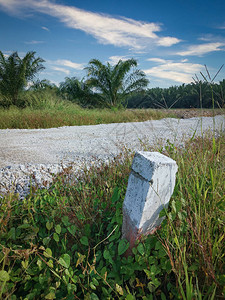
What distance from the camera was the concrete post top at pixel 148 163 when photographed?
3.82ft

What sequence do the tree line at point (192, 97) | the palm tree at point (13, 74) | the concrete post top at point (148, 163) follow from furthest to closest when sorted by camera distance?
the palm tree at point (13, 74)
the tree line at point (192, 97)
the concrete post top at point (148, 163)

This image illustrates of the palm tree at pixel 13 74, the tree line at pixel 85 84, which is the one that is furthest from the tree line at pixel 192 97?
the palm tree at pixel 13 74

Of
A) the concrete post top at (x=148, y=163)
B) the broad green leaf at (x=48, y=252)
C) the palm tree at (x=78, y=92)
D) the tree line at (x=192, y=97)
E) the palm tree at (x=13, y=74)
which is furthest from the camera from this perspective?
the palm tree at (x=78, y=92)

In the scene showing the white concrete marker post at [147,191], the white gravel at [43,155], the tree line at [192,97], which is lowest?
the white gravel at [43,155]

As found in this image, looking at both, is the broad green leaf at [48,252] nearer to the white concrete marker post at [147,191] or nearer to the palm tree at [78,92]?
the white concrete marker post at [147,191]

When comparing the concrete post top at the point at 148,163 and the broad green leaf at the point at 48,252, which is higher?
the concrete post top at the point at 148,163

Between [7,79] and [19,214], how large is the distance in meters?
14.5

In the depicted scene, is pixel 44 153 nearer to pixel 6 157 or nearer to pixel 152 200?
pixel 6 157

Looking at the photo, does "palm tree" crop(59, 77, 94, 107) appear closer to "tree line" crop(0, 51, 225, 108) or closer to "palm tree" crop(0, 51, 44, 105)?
"tree line" crop(0, 51, 225, 108)

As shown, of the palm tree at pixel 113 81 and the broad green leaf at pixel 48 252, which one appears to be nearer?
the broad green leaf at pixel 48 252

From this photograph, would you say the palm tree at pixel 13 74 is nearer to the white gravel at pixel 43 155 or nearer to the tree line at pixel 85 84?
the tree line at pixel 85 84

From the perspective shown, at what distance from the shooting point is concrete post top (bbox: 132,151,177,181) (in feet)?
3.82

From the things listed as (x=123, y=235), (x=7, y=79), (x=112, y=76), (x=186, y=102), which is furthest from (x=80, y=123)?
(x=186, y=102)

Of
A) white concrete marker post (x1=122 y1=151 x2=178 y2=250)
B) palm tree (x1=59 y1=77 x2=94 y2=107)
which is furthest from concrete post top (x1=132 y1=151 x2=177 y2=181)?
palm tree (x1=59 y1=77 x2=94 y2=107)
